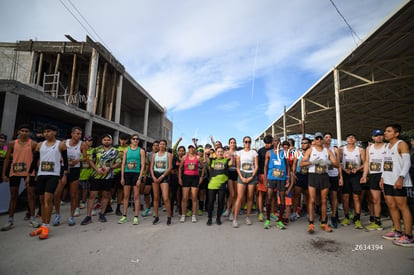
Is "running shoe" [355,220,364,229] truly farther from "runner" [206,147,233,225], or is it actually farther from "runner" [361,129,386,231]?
"runner" [206,147,233,225]

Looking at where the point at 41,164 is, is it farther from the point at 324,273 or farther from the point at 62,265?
the point at 324,273

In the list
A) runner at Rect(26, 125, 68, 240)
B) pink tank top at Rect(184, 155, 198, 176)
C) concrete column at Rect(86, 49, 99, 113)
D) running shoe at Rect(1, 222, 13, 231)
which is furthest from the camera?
concrete column at Rect(86, 49, 99, 113)

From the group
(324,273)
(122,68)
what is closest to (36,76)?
(122,68)

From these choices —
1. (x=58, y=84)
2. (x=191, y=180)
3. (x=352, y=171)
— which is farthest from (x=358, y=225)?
(x=58, y=84)

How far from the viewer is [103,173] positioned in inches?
171

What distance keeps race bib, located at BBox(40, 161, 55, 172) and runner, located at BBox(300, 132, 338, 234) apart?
4.92 metres

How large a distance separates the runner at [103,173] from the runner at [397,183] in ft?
18.0

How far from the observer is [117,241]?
10.3ft

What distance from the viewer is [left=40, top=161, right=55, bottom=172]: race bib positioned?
3.52m

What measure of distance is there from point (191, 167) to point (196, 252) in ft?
6.84

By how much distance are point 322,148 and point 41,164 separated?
557cm

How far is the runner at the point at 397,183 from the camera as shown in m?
3.15

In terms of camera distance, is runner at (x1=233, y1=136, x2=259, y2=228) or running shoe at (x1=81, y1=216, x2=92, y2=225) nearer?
running shoe at (x1=81, y1=216, x2=92, y2=225)

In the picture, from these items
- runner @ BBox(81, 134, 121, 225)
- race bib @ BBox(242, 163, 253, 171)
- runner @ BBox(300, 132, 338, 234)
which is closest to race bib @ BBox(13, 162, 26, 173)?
runner @ BBox(81, 134, 121, 225)
